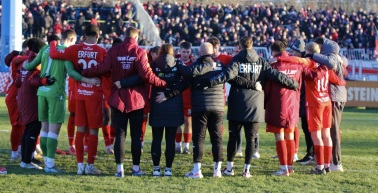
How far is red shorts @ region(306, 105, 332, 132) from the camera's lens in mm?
11500

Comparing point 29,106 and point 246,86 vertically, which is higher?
point 246,86

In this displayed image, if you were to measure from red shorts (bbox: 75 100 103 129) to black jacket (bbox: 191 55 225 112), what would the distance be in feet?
4.68

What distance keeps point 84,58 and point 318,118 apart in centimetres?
372

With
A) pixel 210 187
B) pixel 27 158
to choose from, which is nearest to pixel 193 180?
pixel 210 187

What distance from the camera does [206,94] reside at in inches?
426

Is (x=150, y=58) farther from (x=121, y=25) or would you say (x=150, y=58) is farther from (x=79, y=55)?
(x=121, y=25)

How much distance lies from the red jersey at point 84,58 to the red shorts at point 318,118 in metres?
3.29

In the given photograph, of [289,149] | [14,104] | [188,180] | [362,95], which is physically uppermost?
[14,104]

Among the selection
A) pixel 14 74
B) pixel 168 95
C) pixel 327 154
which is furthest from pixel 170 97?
pixel 14 74

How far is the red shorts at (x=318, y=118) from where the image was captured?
1150cm

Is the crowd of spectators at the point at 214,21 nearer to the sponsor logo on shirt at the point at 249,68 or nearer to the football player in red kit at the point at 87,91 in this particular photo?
the football player in red kit at the point at 87,91

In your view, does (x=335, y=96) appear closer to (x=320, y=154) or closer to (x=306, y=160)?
(x=320, y=154)

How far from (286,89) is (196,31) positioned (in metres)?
27.3

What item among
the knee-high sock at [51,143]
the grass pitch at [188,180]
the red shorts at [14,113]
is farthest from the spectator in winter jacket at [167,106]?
the red shorts at [14,113]
